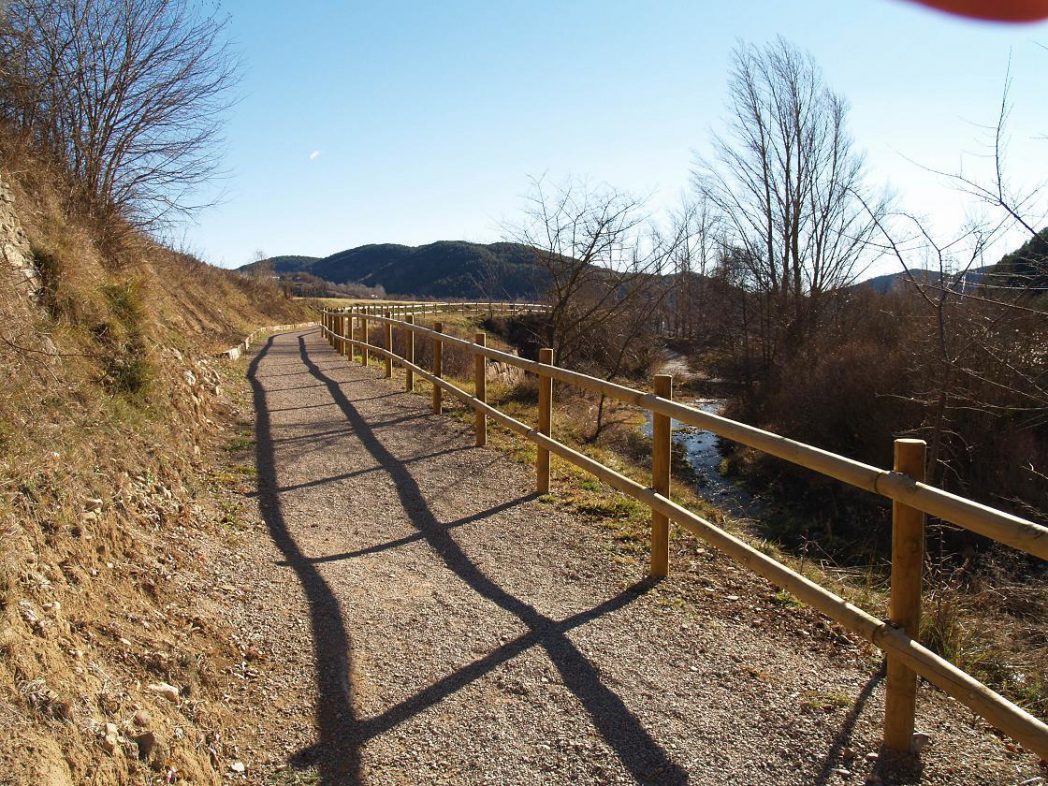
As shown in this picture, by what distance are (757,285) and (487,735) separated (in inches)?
967

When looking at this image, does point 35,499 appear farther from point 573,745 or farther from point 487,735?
point 573,745

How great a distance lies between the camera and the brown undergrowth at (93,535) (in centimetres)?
252

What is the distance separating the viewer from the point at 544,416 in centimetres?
650

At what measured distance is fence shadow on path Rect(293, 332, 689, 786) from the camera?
9.78 ft

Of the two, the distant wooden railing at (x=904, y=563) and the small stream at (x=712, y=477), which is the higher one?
the distant wooden railing at (x=904, y=563)

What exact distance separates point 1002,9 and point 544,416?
407cm

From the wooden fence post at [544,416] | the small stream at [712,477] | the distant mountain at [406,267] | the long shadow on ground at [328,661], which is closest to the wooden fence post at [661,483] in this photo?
the wooden fence post at [544,416]

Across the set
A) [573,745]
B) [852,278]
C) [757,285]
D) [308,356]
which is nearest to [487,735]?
[573,745]

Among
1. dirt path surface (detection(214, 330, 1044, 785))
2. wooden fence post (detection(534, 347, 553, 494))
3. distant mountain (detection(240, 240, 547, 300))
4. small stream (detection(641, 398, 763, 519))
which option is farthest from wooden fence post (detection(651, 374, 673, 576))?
distant mountain (detection(240, 240, 547, 300))

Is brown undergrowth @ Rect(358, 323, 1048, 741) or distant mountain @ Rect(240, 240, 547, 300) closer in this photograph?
brown undergrowth @ Rect(358, 323, 1048, 741)

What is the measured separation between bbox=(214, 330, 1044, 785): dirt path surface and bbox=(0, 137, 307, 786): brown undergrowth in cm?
31

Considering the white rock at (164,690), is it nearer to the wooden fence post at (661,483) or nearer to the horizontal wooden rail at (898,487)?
the horizontal wooden rail at (898,487)

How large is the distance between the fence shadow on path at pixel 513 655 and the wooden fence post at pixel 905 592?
85 cm

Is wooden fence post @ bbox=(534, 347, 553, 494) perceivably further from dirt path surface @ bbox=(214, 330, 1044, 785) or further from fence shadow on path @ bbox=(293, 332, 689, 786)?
fence shadow on path @ bbox=(293, 332, 689, 786)
